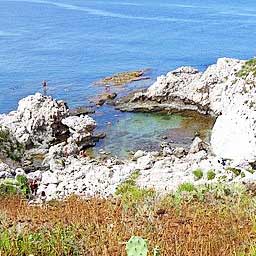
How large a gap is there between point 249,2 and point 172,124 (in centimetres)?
6960

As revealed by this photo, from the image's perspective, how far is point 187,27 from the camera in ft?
273

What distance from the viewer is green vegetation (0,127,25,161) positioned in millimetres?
31688

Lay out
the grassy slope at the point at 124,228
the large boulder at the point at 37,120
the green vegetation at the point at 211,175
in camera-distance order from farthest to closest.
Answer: the large boulder at the point at 37,120
the green vegetation at the point at 211,175
the grassy slope at the point at 124,228

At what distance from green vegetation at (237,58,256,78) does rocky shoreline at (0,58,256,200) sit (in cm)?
49

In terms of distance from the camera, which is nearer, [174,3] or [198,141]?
[198,141]

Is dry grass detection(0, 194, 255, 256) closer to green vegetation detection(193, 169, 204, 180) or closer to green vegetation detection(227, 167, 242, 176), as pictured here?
green vegetation detection(227, 167, 242, 176)

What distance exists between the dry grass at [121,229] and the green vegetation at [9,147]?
21.6 metres

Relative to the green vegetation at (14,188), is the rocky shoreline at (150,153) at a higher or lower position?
lower

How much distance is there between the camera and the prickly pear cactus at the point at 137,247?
694 cm

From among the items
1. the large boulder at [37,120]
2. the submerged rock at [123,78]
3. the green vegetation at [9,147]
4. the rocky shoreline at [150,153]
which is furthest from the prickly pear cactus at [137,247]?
the submerged rock at [123,78]

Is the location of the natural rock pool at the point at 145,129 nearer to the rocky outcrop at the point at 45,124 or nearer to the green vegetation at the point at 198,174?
the rocky outcrop at the point at 45,124

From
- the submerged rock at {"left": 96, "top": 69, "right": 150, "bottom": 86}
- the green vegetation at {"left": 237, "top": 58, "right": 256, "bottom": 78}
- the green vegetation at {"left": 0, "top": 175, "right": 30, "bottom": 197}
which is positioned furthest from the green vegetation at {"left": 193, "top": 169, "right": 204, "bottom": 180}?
the submerged rock at {"left": 96, "top": 69, "right": 150, "bottom": 86}

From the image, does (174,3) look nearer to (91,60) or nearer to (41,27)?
(41,27)

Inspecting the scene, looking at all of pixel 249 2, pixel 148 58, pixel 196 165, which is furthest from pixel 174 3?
pixel 196 165
